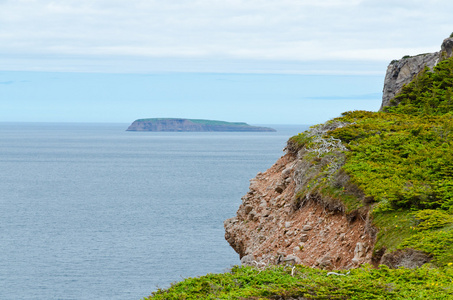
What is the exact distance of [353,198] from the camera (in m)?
17.9

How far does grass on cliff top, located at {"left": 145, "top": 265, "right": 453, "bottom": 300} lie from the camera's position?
10.7 meters

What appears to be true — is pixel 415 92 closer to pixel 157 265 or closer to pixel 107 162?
pixel 157 265

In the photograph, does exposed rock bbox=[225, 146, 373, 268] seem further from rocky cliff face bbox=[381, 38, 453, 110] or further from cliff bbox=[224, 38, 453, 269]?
rocky cliff face bbox=[381, 38, 453, 110]

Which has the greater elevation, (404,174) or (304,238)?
(404,174)

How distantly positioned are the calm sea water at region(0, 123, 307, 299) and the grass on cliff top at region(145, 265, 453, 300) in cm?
2778

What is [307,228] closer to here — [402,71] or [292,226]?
[292,226]

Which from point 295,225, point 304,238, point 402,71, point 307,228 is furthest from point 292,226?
point 402,71

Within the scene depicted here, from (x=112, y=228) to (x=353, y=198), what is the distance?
54.4 meters

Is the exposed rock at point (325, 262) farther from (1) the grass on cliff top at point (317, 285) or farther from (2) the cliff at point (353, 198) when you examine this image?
(1) the grass on cliff top at point (317, 285)

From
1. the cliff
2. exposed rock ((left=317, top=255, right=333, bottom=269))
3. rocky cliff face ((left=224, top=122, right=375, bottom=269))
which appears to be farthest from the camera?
rocky cliff face ((left=224, top=122, right=375, bottom=269))

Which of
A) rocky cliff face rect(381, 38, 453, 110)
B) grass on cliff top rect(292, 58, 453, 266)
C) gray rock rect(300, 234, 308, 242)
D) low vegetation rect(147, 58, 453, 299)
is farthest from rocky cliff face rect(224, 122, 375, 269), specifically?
rocky cliff face rect(381, 38, 453, 110)

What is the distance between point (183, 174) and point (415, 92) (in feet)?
307

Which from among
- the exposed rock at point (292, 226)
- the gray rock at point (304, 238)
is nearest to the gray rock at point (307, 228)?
the exposed rock at point (292, 226)

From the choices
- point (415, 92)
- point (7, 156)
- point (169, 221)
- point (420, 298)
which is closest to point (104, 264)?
point (169, 221)
